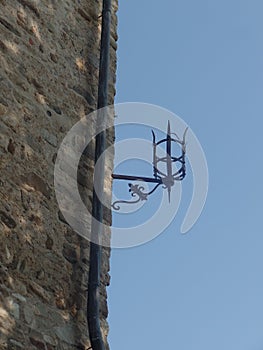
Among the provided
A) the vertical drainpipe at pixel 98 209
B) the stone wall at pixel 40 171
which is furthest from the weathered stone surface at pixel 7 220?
the vertical drainpipe at pixel 98 209

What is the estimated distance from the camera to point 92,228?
5.43m

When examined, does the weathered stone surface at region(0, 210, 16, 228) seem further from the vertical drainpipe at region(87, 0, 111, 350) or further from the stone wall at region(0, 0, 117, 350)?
the vertical drainpipe at region(87, 0, 111, 350)

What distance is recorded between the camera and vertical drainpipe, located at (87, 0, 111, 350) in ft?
Answer: 16.5

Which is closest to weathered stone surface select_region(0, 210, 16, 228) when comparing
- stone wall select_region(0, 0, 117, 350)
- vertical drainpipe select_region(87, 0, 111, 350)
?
stone wall select_region(0, 0, 117, 350)

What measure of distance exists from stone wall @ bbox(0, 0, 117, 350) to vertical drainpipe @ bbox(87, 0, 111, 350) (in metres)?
0.06

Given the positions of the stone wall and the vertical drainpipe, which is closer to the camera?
the stone wall

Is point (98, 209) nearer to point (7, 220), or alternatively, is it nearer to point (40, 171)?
point (40, 171)

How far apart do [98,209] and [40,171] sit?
0.44 meters

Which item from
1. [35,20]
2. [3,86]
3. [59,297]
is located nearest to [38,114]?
[3,86]

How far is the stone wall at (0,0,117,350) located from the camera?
15.8 ft

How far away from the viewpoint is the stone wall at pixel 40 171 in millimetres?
4809

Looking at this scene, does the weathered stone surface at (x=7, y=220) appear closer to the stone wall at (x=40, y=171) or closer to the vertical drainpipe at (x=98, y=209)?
the stone wall at (x=40, y=171)

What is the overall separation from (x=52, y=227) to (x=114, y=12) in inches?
82.3

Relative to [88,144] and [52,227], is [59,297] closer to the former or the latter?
[52,227]
